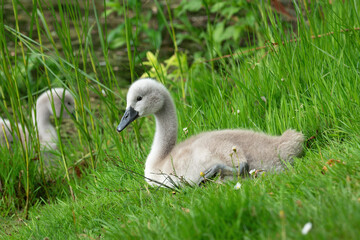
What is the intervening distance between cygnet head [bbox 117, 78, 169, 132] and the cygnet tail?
3.33 feet

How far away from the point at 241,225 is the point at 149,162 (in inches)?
60.9

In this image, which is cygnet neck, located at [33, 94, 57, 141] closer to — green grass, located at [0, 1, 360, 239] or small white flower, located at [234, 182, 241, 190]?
green grass, located at [0, 1, 360, 239]

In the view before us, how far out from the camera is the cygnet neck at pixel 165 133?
12.3ft

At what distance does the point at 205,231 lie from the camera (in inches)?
89.6

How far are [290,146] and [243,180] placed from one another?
17.3 inches

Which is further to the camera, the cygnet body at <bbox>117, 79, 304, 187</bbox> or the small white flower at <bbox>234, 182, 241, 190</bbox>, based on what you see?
the cygnet body at <bbox>117, 79, 304, 187</bbox>

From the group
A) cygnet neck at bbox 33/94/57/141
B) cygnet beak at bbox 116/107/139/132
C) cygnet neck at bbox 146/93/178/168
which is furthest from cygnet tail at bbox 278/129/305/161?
cygnet neck at bbox 33/94/57/141

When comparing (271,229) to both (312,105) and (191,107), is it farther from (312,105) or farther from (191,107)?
(191,107)

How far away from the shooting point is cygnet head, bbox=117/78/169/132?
3756 mm

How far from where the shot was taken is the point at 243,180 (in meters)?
3.05

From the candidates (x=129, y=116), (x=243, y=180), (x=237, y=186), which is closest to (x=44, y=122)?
(x=129, y=116)

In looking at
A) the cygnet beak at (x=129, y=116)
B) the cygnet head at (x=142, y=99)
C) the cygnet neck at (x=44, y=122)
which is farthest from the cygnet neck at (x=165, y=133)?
the cygnet neck at (x=44, y=122)

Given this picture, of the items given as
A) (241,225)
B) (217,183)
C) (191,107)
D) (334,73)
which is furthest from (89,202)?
(334,73)

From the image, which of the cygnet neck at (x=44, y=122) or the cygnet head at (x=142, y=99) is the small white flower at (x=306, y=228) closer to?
the cygnet head at (x=142, y=99)
